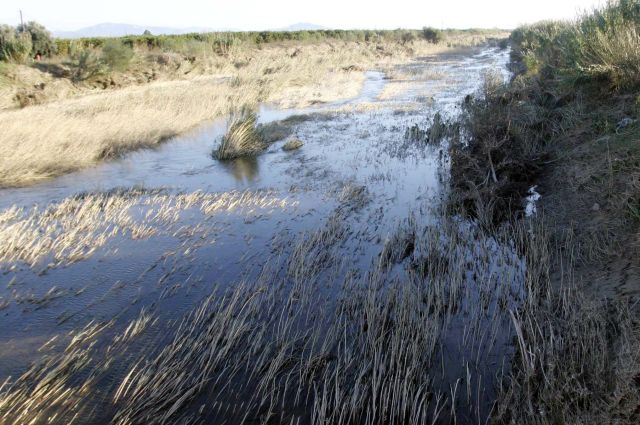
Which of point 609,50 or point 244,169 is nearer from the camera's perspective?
point 609,50

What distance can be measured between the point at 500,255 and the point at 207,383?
15.0 feet

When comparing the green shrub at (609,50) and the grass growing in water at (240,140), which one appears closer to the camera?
the green shrub at (609,50)

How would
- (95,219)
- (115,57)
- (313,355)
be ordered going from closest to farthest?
(313,355)
(95,219)
(115,57)

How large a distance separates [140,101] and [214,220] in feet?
41.1

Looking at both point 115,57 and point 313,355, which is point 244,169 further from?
point 115,57

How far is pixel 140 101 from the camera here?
18.8 m

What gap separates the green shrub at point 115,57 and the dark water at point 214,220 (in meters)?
12.8

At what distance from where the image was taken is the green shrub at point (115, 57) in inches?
1016

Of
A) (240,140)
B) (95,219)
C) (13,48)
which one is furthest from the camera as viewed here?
(13,48)

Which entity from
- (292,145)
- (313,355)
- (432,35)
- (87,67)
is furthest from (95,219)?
(432,35)

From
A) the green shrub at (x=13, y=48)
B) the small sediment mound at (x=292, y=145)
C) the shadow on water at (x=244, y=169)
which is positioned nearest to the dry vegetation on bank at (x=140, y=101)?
the green shrub at (x=13, y=48)

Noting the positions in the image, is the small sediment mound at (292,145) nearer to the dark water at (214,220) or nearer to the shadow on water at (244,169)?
the dark water at (214,220)

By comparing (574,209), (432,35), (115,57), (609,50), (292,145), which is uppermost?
(432,35)

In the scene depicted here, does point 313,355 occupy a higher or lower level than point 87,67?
lower
